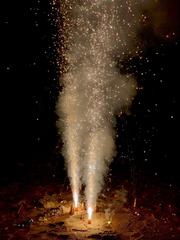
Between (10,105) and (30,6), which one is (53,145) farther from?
(30,6)

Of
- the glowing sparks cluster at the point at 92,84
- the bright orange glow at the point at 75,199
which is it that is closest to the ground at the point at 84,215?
the bright orange glow at the point at 75,199

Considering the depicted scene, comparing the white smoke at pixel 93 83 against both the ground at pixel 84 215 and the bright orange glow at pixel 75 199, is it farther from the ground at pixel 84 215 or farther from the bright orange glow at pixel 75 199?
the ground at pixel 84 215

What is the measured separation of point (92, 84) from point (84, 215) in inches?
284

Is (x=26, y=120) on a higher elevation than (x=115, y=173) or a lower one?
higher

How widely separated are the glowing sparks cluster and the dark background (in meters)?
0.44

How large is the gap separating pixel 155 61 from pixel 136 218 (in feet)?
25.9

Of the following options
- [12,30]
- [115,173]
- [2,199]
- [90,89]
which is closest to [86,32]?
[90,89]

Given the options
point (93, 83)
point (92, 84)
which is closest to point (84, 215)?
point (92, 84)

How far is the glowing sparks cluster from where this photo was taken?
33.6ft

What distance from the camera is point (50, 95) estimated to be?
49.2 feet

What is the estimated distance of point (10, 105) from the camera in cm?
1502

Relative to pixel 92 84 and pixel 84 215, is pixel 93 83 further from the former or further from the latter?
pixel 84 215

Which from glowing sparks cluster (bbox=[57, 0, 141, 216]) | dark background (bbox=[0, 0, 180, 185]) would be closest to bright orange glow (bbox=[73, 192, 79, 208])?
glowing sparks cluster (bbox=[57, 0, 141, 216])

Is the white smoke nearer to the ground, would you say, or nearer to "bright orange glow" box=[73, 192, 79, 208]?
"bright orange glow" box=[73, 192, 79, 208]
